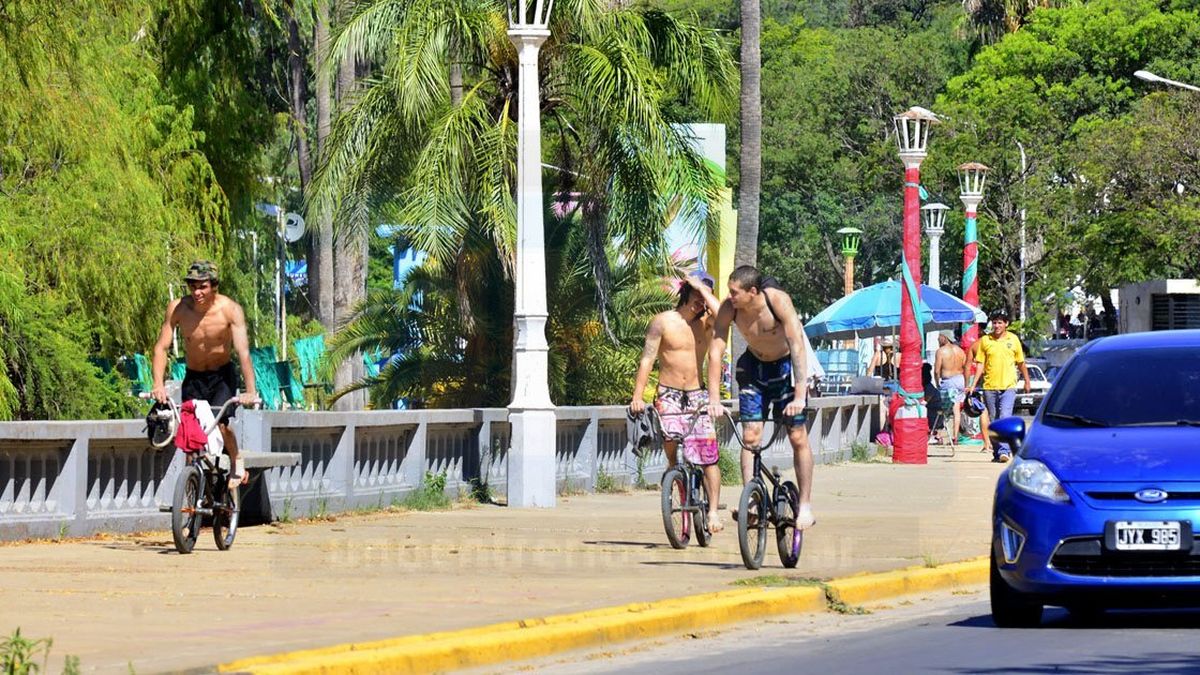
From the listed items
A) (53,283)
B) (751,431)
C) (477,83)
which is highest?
(477,83)

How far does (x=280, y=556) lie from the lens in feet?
44.3

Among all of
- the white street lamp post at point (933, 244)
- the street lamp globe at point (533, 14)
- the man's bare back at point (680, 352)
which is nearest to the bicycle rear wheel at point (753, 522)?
the man's bare back at point (680, 352)

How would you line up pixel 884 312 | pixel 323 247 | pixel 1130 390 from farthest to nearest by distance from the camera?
pixel 323 247, pixel 884 312, pixel 1130 390

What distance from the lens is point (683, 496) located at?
46.8 ft

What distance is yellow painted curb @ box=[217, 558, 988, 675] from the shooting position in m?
8.38

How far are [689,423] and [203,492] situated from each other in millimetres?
3334

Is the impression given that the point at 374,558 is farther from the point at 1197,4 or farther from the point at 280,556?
the point at 1197,4

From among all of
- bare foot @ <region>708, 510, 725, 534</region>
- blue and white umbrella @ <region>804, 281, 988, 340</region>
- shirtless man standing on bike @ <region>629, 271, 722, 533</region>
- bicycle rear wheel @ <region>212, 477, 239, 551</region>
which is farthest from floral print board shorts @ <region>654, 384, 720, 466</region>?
blue and white umbrella @ <region>804, 281, 988, 340</region>

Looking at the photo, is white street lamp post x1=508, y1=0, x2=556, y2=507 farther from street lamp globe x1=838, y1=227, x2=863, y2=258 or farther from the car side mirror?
street lamp globe x1=838, y1=227, x2=863, y2=258

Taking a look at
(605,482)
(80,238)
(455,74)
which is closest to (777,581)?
(605,482)

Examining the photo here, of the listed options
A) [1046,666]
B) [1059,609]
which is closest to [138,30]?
[1059,609]

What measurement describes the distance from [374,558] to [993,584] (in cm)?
431

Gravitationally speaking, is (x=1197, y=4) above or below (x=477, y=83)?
above

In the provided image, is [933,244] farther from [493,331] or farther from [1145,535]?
[1145,535]
